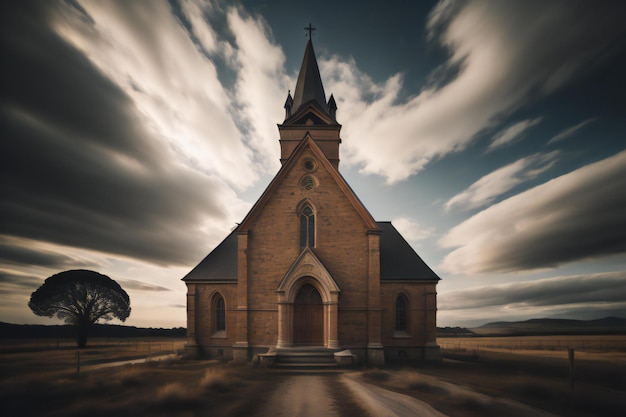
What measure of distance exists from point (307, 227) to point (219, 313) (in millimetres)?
9836

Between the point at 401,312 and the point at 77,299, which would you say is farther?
the point at 77,299

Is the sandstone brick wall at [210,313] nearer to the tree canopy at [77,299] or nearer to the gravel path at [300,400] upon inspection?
the gravel path at [300,400]

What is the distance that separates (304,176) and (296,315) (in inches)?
383

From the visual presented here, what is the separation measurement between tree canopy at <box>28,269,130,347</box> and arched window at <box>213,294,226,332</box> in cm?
2481

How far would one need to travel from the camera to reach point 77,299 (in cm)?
3988

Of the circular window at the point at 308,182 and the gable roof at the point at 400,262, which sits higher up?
the circular window at the point at 308,182

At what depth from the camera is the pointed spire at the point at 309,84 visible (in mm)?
31050

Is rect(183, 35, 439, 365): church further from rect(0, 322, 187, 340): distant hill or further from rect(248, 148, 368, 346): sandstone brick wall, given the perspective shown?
rect(0, 322, 187, 340): distant hill

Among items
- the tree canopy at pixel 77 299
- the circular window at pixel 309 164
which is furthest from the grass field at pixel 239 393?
the tree canopy at pixel 77 299

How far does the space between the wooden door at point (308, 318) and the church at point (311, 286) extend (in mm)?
65

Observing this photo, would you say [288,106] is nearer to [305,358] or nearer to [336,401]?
[305,358]

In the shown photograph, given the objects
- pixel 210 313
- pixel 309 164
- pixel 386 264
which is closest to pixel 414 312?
pixel 386 264

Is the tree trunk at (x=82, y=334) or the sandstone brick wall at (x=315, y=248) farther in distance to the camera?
the tree trunk at (x=82, y=334)

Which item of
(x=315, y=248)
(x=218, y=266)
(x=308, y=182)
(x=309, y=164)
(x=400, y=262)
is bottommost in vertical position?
(x=218, y=266)
